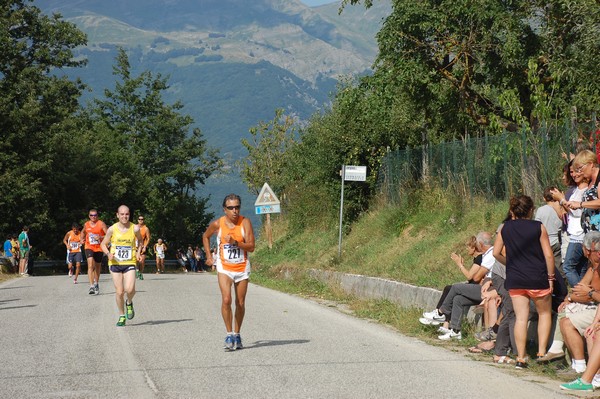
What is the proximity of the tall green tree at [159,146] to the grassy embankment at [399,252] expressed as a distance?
5400 cm

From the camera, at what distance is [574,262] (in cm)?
1173

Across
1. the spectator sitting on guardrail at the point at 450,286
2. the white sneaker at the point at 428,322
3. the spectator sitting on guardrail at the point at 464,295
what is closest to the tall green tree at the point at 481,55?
the spectator sitting on guardrail at the point at 450,286

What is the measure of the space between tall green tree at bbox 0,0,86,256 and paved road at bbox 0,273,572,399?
28998mm

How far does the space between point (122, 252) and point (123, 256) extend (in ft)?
0.23

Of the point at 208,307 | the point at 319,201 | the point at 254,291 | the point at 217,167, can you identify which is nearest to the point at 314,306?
the point at 208,307

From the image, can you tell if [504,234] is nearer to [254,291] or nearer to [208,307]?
[208,307]

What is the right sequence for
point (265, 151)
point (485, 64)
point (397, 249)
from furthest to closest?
point (265, 151)
point (485, 64)
point (397, 249)

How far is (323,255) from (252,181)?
4070 cm

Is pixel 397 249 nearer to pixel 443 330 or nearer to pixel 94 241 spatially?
pixel 94 241

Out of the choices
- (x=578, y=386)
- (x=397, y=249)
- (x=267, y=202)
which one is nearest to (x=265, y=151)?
(x=267, y=202)

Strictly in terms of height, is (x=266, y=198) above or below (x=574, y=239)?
above

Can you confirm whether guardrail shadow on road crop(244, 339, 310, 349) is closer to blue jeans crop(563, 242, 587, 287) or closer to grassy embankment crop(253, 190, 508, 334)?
grassy embankment crop(253, 190, 508, 334)

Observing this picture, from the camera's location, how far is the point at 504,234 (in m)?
11.1

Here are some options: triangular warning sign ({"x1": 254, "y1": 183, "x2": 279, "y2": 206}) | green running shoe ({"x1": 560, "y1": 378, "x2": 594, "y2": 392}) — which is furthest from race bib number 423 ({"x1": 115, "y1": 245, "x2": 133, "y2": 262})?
triangular warning sign ({"x1": 254, "y1": 183, "x2": 279, "y2": 206})
